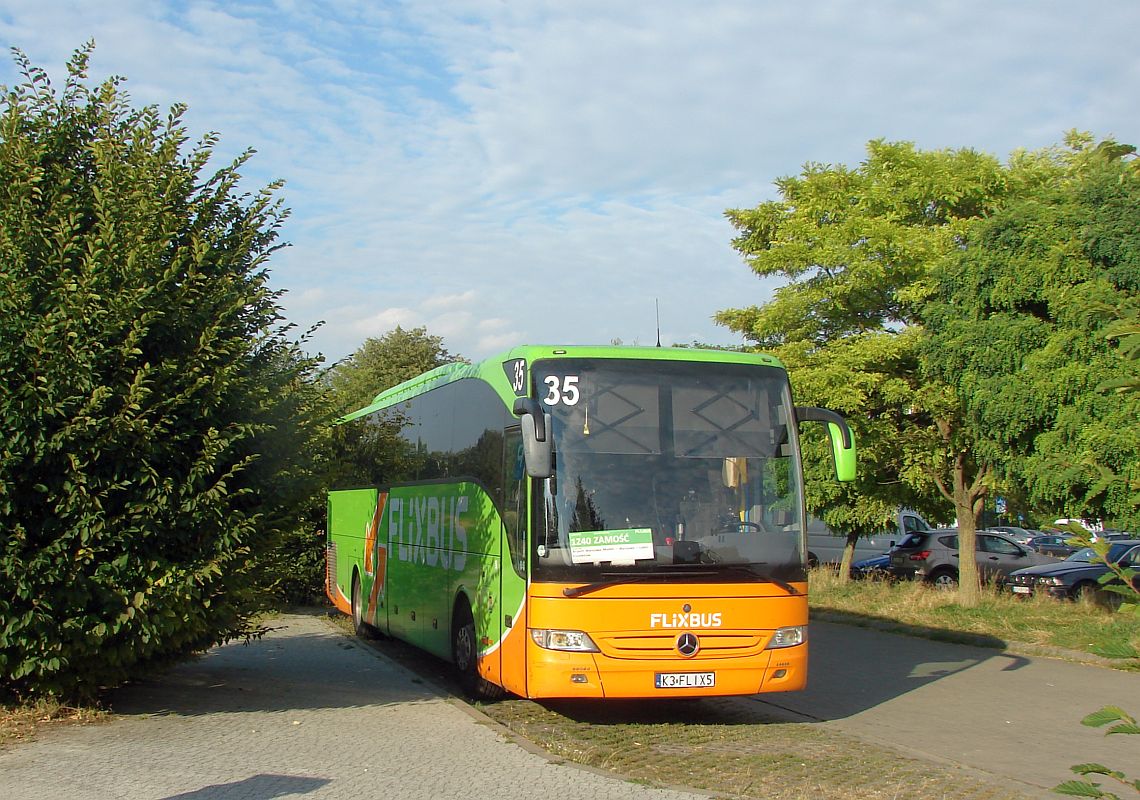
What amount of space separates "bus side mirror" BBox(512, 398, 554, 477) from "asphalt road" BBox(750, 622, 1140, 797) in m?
3.71

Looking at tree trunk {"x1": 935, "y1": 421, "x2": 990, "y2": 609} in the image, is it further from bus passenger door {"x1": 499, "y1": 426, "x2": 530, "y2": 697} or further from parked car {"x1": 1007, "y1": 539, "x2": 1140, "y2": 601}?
bus passenger door {"x1": 499, "y1": 426, "x2": 530, "y2": 697}

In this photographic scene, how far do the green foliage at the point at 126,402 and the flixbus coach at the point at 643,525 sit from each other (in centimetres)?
207

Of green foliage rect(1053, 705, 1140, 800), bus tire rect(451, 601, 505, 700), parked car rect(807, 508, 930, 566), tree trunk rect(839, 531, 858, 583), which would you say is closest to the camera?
green foliage rect(1053, 705, 1140, 800)

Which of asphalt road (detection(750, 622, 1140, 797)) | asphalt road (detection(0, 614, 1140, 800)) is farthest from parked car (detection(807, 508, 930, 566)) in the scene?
asphalt road (detection(0, 614, 1140, 800))

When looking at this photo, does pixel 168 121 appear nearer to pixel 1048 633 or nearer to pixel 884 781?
pixel 884 781

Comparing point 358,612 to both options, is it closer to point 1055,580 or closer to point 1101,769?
point 1055,580

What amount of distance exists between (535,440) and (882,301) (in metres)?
13.1

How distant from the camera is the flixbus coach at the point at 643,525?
920 cm

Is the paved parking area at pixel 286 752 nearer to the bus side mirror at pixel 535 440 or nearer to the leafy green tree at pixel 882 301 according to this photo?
the bus side mirror at pixel 535 440

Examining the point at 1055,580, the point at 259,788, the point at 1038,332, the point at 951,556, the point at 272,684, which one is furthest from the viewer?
the point at 951,556

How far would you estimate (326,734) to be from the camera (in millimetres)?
9070

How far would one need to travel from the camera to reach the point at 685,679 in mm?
9281

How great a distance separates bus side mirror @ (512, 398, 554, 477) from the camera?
9.04m

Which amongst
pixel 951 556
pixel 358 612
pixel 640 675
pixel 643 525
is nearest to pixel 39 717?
pixel 640 675
